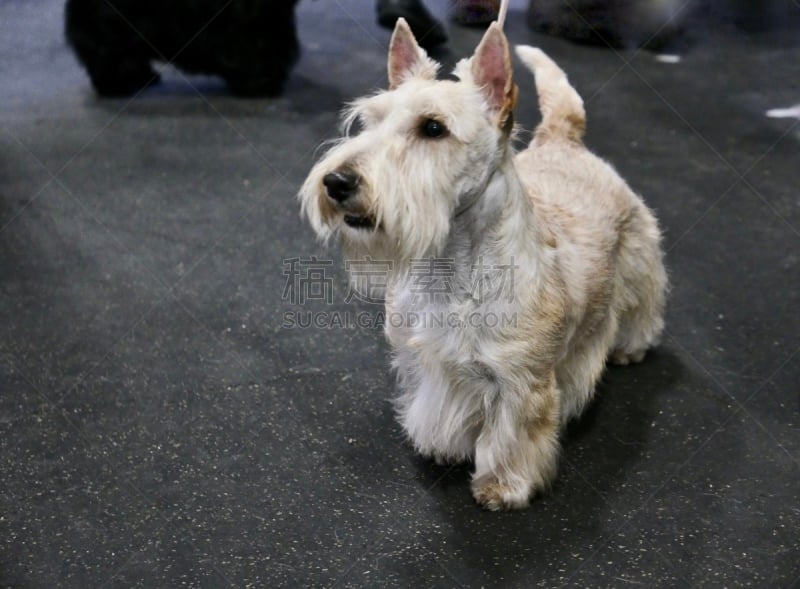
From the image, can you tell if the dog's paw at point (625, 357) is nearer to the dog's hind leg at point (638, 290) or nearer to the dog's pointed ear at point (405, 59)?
the dog's hind leg at point (638, 290)

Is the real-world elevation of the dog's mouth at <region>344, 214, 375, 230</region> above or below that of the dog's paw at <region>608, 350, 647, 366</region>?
above

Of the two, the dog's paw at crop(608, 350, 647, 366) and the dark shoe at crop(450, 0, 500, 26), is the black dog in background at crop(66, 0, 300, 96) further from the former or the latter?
the dog's paw at crop(608, 350, 647, 366)

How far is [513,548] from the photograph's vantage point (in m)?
2.25

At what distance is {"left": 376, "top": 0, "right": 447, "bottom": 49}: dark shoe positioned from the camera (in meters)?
5.26

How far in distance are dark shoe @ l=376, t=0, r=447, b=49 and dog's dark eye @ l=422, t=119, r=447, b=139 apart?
3328 millimetres

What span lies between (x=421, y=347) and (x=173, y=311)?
120cm

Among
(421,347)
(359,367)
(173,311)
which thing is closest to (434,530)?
(421,347)

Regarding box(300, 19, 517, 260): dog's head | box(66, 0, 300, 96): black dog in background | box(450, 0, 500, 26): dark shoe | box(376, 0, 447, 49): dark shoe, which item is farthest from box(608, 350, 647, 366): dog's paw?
box(450, 0, 500, 26): dark shoe

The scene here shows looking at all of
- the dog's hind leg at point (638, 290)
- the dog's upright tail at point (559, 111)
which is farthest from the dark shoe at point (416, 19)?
the dog's hind leg at point (638, 290)

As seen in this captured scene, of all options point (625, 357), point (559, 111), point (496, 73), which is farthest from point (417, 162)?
point (625, 357)

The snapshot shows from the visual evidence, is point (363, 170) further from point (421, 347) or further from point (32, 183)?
point (32, 183)

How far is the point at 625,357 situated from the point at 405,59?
48.6 inches

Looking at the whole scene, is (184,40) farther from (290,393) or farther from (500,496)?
Answer: (500,496)

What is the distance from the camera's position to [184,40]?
16.9 ft
